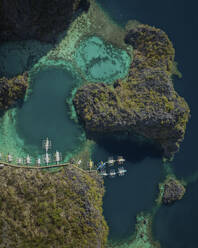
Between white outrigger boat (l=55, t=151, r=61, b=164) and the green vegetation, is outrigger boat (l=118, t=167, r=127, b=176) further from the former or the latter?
white outrigger boat (l=55, t=151, r=61, b=164)

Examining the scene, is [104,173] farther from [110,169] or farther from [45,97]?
[45,97]

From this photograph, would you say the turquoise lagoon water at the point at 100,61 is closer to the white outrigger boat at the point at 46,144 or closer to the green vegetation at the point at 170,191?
the white outrigger boat at the point at 46,144

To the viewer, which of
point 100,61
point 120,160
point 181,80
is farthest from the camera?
point 181,80

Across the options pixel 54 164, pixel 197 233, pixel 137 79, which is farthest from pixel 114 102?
pixel 197 233

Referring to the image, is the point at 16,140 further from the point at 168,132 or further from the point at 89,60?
the point at 168,132

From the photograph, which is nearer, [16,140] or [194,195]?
[16,140]

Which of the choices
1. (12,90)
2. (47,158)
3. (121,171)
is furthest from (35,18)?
(121,171)
